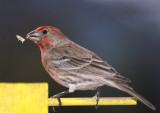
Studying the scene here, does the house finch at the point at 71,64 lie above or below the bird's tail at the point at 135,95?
above

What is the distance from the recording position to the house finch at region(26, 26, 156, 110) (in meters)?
1.60

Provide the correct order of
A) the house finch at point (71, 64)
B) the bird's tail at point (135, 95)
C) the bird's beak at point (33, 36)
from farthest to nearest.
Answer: the bird's beak at point (33, 36), the house finch at point (71, 64), the bird's tail at point (135, 95)

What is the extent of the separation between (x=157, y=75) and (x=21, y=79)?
32.5 inches

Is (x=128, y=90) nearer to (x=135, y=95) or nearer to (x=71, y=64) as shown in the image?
(x=135, y=95)

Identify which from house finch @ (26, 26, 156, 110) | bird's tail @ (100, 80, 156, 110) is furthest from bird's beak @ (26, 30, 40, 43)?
bird's tail @ (100, 80, 156, 110)

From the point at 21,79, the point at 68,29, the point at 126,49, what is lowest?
the point at 21,79

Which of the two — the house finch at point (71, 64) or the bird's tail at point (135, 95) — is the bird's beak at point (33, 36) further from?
the bird's tail at point (135, 95)

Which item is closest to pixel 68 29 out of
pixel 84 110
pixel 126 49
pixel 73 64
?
pixel 73 64

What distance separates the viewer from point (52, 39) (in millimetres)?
1780

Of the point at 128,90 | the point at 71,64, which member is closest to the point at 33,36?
the point at 71,64

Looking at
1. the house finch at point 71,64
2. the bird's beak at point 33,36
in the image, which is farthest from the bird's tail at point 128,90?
the bird's beak at point 33,36

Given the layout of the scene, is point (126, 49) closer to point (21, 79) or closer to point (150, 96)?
point (150, 96)

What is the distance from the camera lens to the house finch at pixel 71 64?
160cm

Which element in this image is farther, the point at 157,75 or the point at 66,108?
the point at 157,75
